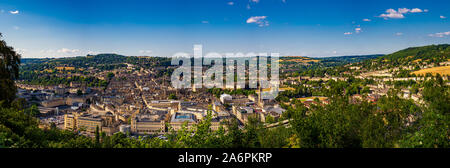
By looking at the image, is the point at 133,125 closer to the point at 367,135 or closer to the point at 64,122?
the point at 64,122

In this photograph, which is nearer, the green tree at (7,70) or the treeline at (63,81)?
the green tree at (7,70)

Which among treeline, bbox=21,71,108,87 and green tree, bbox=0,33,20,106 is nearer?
green tree, bbox=0,33,20,106

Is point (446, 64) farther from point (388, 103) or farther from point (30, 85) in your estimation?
point (30, 85)

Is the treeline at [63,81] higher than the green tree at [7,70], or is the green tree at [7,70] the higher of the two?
the green tree at [7,70]

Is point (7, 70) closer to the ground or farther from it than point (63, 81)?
farther from it

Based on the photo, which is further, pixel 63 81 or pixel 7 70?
pixel 63 81

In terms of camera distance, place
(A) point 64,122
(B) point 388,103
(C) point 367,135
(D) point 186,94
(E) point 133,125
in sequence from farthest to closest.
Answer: (D) point 186,94 < (A) point 64,122 < (E) point 133,125 < (B) point 388,103 < (C) point 367,135

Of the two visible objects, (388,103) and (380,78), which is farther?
(380,78)

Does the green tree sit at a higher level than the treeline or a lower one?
higher
